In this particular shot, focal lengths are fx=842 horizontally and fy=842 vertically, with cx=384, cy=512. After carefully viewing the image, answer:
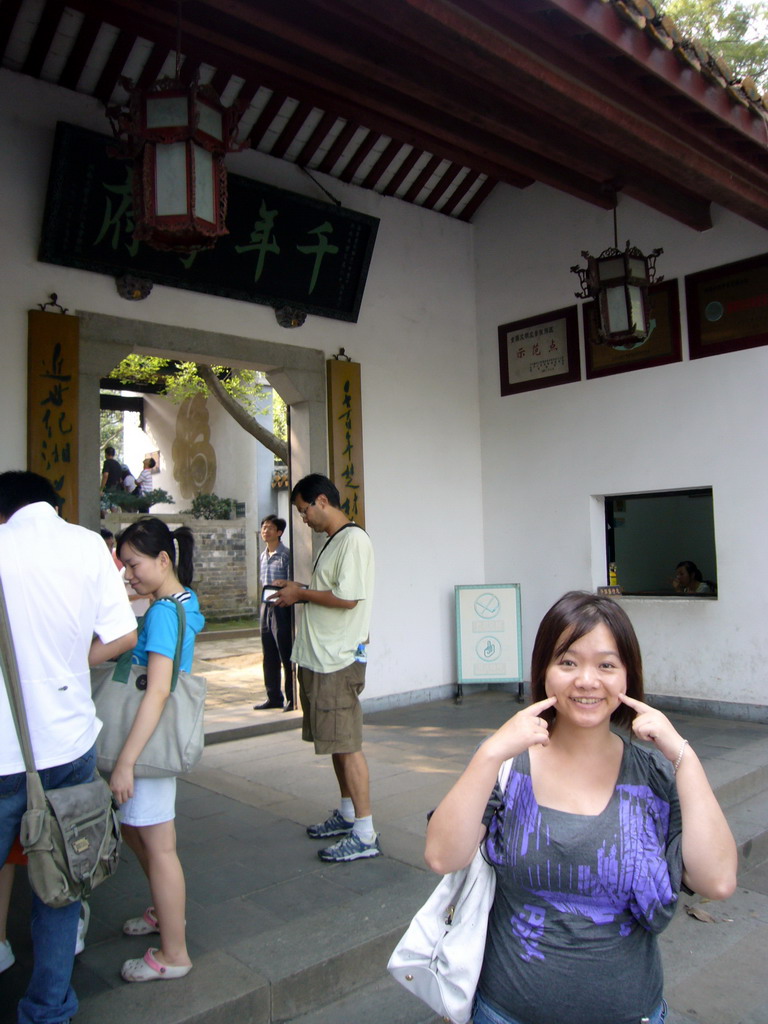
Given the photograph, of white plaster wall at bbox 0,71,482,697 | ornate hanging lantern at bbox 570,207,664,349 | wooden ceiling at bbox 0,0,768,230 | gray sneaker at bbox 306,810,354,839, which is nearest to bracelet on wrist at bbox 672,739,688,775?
gray sneaker at bbox 306,810,354,839

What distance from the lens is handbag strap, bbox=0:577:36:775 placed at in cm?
219

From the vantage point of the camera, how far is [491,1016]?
1.54 m

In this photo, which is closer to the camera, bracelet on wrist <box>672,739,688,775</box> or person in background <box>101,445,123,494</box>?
bracelet on wrist <box>672,739,688,775</box>

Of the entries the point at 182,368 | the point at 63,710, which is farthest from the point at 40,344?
the point at 182,368

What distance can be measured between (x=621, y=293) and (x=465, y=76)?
1.94 m

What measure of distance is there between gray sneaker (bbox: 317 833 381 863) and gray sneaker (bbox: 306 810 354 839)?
9.1 inches

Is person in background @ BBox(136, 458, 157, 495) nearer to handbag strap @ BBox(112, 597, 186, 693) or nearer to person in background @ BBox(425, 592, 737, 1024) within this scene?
handbag strap @ BBox(112, 597, 186, 693)

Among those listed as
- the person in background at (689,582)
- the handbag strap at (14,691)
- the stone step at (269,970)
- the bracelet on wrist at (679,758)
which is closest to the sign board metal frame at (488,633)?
the person in background at (689,582)

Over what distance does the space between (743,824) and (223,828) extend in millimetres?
2691

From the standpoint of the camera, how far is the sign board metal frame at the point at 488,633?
7.37 metres

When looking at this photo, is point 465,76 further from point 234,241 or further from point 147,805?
point 147,805

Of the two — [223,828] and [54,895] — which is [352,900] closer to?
[223,828]

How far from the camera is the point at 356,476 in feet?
22.3

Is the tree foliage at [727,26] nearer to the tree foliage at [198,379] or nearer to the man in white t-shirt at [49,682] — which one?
the tree foliage at [198,379]
